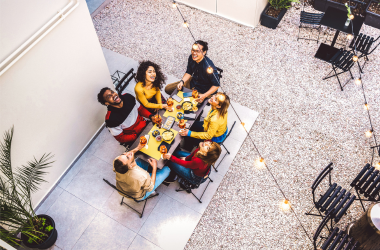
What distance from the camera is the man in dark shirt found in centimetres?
412

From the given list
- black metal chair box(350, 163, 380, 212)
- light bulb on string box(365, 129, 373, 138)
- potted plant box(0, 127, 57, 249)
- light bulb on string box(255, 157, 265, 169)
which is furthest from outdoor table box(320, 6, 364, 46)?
potted plant box(0, 127, 57, 249)

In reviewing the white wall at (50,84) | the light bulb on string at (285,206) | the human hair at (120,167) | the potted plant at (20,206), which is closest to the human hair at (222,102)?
the human hair at (120,167)

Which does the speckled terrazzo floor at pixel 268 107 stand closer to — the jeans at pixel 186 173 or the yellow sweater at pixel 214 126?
the jeans at pixel 186 173

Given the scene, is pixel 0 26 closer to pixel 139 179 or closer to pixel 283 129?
pixel 139 179

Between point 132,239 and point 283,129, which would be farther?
point 283,129

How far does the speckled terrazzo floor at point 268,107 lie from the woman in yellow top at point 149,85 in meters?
1.46

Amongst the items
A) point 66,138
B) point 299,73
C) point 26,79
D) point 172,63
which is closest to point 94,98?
point 66,138

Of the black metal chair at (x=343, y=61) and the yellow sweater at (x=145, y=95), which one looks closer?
the yellow sweater at (x=145, y=95)

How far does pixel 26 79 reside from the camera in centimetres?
309

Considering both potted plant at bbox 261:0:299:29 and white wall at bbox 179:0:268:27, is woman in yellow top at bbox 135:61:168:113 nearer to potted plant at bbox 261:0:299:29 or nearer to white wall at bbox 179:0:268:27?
white wall at bbox 179:0:268:27

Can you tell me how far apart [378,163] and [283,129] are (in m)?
1.48

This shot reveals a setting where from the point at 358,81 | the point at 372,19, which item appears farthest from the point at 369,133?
the point at 372,19

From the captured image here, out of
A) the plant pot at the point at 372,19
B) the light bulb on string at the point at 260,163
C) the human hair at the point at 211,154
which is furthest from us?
the plant pot at the point at 372,19

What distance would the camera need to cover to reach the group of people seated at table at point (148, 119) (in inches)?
127
